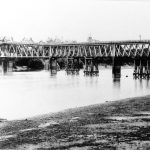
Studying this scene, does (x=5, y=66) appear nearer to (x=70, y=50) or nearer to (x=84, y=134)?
(x=70, y=50)

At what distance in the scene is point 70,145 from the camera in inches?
549

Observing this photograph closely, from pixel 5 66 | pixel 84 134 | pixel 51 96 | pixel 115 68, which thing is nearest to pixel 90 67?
pixel 115 68

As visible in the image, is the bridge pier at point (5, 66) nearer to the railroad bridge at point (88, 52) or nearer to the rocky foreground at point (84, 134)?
the railroad bridge at point (88, 52)

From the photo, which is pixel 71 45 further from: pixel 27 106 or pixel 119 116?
pixel 119 116

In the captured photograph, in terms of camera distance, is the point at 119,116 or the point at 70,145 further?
the point at 119,116

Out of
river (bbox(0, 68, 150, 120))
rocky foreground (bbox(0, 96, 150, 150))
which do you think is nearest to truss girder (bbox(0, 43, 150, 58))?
river (bbox(0, 68, 150, 120))

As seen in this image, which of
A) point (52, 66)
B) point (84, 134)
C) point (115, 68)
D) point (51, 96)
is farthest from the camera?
point (52, 66)

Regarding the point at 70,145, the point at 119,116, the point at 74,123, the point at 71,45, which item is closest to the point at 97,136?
the point at 70,145

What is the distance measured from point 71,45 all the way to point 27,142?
3541 inches

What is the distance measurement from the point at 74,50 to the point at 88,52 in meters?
3.73

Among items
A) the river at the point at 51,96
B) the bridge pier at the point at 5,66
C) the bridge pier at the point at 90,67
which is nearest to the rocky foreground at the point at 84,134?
the river at the point at 51,96

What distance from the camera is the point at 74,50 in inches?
4149

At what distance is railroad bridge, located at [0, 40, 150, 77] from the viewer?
90863 millimetres

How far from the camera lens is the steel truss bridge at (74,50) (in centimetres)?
9199
